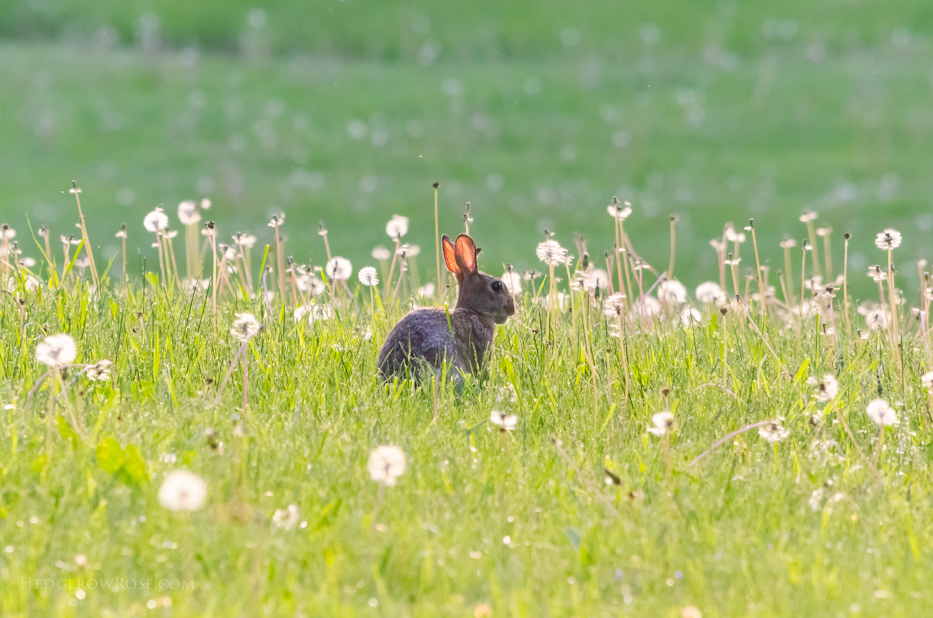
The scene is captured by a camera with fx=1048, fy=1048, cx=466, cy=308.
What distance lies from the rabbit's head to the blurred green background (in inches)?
495

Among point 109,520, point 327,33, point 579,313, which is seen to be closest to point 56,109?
point 327,33

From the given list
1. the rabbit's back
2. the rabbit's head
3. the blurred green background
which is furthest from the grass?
the blurred green background

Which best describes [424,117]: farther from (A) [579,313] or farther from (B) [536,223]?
(A) [579,313]

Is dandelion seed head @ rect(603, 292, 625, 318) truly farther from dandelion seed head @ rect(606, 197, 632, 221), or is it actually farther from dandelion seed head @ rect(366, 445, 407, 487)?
dandelion seed head @ rect(366, 445, 407, 487)

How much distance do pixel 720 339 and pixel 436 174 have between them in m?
16.6

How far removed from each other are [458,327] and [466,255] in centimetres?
52

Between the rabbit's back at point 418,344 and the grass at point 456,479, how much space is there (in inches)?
4.9

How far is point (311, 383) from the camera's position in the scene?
4.36 m

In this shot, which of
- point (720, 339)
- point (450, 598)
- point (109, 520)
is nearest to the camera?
point (450, 598)

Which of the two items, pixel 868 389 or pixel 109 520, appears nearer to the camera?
pixel 109 520

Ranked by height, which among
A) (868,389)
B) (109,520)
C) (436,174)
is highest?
(436,174)

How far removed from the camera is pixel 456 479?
11.5 ft

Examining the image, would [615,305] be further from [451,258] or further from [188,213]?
[188,213]

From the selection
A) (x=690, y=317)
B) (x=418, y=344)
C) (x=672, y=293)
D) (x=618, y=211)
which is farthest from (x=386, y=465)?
(x=672, y=293)
